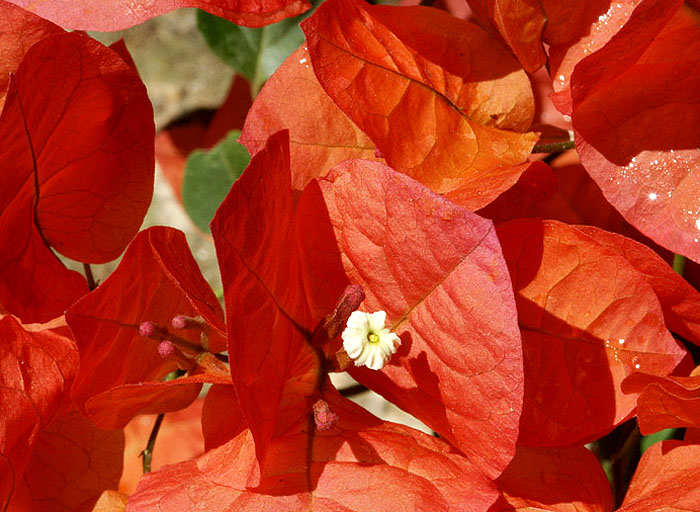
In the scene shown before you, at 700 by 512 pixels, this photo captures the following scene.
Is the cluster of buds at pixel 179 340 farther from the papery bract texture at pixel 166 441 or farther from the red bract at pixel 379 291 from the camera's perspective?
the papery bract texture at pixel 166 441

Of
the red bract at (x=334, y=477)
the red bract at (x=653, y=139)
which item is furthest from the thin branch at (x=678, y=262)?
the red bract at (x=334, y=477)

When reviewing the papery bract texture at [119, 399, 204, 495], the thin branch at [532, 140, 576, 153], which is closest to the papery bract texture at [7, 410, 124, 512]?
the papery bract texture at [119, 399, 204, 495]

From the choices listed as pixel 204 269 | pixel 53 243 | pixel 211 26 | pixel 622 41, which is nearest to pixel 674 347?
pixel 622 41

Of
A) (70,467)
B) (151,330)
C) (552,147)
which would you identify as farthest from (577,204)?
(70,467)

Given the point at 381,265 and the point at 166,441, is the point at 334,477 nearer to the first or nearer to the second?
the point at 381,265

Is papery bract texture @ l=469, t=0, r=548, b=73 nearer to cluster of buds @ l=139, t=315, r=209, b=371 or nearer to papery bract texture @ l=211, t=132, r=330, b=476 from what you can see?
papery bract texture @ l=211, t=132, r=330, b=476

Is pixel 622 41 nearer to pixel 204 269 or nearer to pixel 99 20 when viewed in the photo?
pixel 99 20
